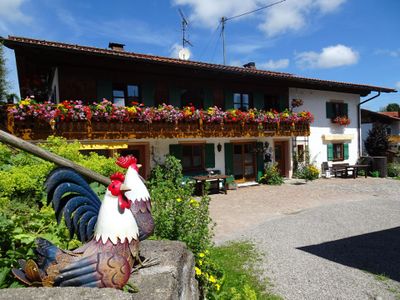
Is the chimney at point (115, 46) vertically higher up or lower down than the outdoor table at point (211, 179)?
A: higher up

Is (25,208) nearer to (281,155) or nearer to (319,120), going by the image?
(281,155)

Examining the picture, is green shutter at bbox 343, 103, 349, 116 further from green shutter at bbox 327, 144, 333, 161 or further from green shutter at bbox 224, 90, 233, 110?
green shutter at bbox 224, 90, 233, 110

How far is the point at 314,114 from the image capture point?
18828mm

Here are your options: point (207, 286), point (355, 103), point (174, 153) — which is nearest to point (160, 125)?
point (174, 153)

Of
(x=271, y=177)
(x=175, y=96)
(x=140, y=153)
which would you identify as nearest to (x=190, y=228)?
(x=140, y=153)

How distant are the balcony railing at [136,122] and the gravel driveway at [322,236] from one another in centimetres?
335

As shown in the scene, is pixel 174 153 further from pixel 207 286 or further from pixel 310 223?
pixel 207 286

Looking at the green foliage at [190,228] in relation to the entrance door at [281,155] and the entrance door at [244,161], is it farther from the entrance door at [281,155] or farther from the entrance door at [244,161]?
the entrance door at [281,155]

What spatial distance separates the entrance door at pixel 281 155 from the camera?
18.0m

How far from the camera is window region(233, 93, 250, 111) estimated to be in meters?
16.2

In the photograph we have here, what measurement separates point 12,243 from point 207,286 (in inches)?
96.5

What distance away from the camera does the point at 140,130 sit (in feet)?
39.2

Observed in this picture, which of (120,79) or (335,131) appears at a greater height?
(120,79)

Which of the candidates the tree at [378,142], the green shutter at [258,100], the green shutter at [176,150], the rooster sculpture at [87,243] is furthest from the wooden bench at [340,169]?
the rooster sculpture at [87,243]
